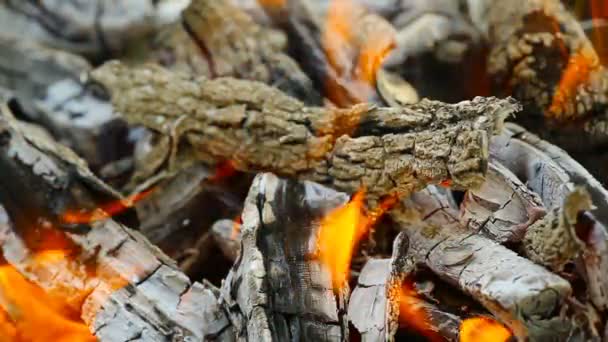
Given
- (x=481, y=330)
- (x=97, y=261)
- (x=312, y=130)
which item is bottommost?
(x=481, y=330)

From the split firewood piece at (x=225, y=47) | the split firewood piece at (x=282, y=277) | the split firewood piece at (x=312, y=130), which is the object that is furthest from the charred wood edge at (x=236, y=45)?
the split firewood piece at (x=282, y=277)

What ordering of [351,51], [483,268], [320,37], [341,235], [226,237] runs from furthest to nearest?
[320,37], [351,51], [226,237], [341,235], [483,268]

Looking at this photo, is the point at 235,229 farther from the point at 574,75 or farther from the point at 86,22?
the point at 86,22

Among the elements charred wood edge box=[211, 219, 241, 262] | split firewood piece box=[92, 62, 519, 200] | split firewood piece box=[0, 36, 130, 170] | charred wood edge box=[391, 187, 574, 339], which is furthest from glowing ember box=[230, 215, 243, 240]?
split firewood piece box=[0, 36, 130, 170]

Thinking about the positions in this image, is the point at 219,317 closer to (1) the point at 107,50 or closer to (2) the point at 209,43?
(2) the point at 209,43

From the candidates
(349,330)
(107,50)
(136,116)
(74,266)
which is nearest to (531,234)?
(349,330)

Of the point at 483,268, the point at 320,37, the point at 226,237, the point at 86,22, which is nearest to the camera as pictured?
the point at 483,268

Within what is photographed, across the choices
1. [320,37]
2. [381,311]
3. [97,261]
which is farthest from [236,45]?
[381,311]
